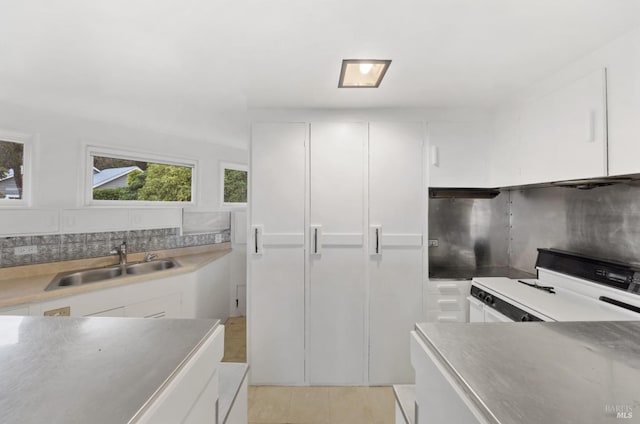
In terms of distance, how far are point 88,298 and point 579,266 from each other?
3.28 metres

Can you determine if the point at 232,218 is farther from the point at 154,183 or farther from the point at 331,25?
the point at 331,25

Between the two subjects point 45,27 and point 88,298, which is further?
point 88,298

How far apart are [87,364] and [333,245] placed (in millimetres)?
1750

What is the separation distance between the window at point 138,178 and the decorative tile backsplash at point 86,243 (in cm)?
35

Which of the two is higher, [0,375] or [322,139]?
[322,139]

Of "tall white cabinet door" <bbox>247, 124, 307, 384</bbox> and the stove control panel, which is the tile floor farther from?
the stove control panel

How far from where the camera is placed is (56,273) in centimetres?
233

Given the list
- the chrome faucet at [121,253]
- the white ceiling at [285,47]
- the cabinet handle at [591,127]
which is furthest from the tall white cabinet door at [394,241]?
the chrome faucet at [121,253]

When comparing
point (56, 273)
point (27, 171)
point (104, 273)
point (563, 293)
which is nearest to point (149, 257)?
point (104, 273)

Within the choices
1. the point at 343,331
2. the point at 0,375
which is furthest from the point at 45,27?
the point at 343,331

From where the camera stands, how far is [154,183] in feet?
10.1

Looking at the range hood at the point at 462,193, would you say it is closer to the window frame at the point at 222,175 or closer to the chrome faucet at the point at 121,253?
the window frame at the point at 222,175

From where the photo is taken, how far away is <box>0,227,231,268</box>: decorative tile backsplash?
219cm

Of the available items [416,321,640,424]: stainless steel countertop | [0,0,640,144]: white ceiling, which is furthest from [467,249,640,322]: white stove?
[0,0,640,144]: white ceiling
